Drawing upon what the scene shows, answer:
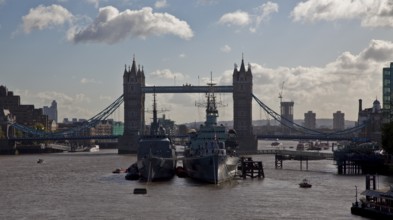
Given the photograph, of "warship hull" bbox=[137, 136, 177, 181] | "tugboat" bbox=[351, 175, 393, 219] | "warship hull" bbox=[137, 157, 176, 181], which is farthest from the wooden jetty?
"tugboat" bbox=[351, 175, 393, 219]

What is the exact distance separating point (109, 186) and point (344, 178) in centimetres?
2890

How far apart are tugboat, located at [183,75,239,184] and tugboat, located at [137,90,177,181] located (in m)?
2.21

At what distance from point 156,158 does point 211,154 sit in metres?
7.61

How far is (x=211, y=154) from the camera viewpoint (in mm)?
84750

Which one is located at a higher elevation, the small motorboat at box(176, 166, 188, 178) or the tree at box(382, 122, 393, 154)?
the tree at box(382, 122, 393, 154)

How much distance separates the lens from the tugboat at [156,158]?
89.4m

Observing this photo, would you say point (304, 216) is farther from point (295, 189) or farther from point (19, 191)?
point (19, 191)

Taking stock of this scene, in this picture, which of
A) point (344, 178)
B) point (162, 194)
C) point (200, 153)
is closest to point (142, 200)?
point (162, 194)

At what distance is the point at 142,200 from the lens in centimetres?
6931

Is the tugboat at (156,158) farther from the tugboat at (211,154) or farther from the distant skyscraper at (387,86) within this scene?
the distant skyscraper at (387,86)

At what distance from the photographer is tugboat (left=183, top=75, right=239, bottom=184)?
275 feet

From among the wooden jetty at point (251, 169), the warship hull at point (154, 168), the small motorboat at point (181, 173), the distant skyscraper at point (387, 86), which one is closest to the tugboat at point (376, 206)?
the warship hull at point (154, 168)

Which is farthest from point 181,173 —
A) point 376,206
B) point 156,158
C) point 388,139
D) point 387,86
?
point 387,86

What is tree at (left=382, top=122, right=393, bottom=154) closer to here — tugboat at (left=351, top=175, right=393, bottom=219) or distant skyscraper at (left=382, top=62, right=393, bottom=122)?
tugboat at (left=351, top=175, right=393, bottom=219)
